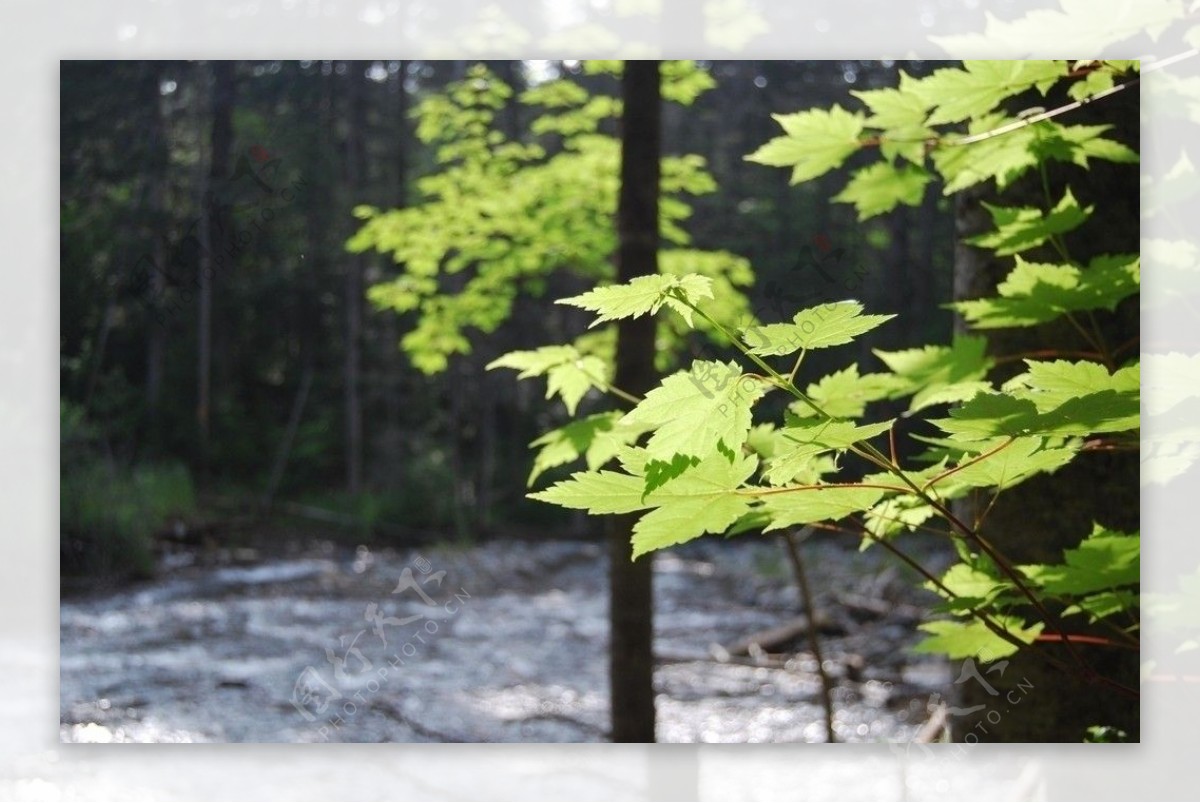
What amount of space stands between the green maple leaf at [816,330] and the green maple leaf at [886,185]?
693mm

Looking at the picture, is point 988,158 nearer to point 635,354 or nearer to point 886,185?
point 886,185

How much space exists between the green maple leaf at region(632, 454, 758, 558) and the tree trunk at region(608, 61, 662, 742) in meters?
1.83

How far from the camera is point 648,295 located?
65 centimetres

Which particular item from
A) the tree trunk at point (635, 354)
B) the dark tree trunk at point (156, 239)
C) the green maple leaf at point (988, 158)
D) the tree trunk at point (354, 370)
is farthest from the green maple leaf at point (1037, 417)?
the tree trunk at point (354, 370)

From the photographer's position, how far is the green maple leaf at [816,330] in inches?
25.5

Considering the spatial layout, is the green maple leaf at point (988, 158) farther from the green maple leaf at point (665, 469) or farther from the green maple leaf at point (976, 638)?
the green maple leaf at point (665, 469)

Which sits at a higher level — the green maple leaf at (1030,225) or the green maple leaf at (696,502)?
the green maple leaf at (1030,225)

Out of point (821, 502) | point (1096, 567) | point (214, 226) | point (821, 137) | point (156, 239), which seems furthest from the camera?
point (214, 226)

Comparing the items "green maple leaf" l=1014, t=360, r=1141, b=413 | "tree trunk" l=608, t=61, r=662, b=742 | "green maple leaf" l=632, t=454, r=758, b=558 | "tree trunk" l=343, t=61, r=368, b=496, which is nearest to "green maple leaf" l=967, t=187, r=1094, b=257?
"green maple leaf" l=1014, t=360, r=1141, b=413

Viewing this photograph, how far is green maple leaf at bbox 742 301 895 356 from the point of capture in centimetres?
65

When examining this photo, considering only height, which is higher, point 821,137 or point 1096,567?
point 821,137

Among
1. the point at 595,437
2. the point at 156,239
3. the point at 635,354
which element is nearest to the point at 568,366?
the point at 595,437

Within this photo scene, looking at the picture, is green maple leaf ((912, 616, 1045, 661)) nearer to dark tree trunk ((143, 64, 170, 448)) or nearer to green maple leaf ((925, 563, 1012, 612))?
green maple leaf ((925, 563, 1012, 612))

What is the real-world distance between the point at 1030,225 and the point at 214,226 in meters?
3.91
